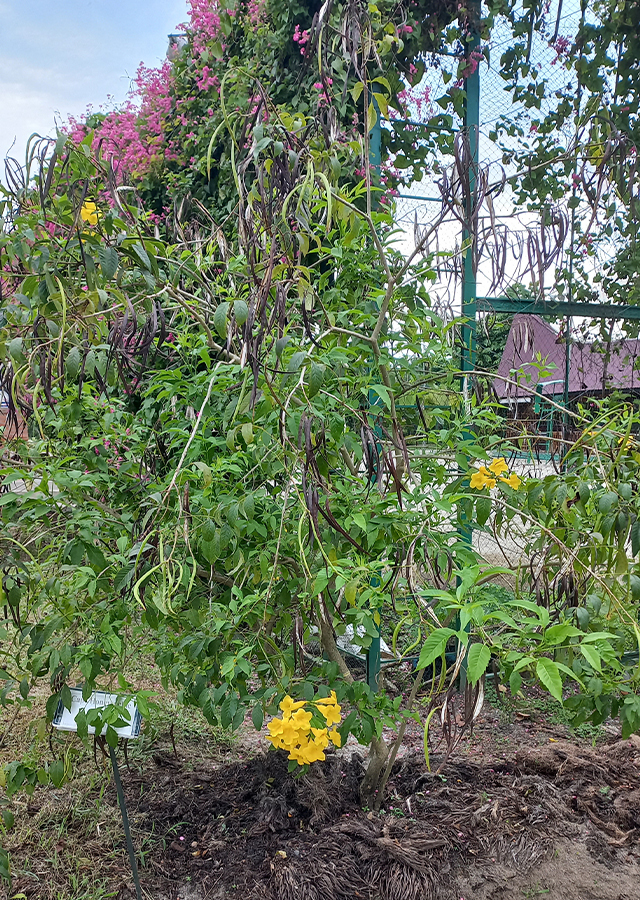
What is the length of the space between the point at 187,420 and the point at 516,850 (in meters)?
1.55

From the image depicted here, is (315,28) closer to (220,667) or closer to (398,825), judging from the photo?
(220,667)

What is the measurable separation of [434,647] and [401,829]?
1.19 meters

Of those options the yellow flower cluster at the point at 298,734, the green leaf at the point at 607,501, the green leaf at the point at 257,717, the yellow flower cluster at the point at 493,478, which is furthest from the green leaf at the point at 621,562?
the green leaf at the point at 257,717

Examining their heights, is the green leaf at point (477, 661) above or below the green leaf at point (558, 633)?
below

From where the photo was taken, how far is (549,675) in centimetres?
107

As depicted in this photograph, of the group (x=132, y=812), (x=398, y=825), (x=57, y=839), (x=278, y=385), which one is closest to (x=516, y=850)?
(x=398, y=825)

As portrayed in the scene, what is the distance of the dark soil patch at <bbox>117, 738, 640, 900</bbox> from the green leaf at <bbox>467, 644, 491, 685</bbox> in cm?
109

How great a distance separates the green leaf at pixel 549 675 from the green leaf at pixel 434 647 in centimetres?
14

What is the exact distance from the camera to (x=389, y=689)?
10.4 feet

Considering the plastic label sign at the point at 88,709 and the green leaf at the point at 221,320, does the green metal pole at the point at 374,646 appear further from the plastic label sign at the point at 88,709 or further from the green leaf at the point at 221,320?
the green leaf at the point at 221,320

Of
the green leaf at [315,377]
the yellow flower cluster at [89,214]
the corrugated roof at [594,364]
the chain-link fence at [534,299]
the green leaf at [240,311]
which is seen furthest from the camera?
the corrugated roof at [594,364]

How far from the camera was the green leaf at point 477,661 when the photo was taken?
107cm

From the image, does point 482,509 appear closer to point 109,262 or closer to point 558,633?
point 558,633

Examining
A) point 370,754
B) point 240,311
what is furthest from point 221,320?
point 370,754
